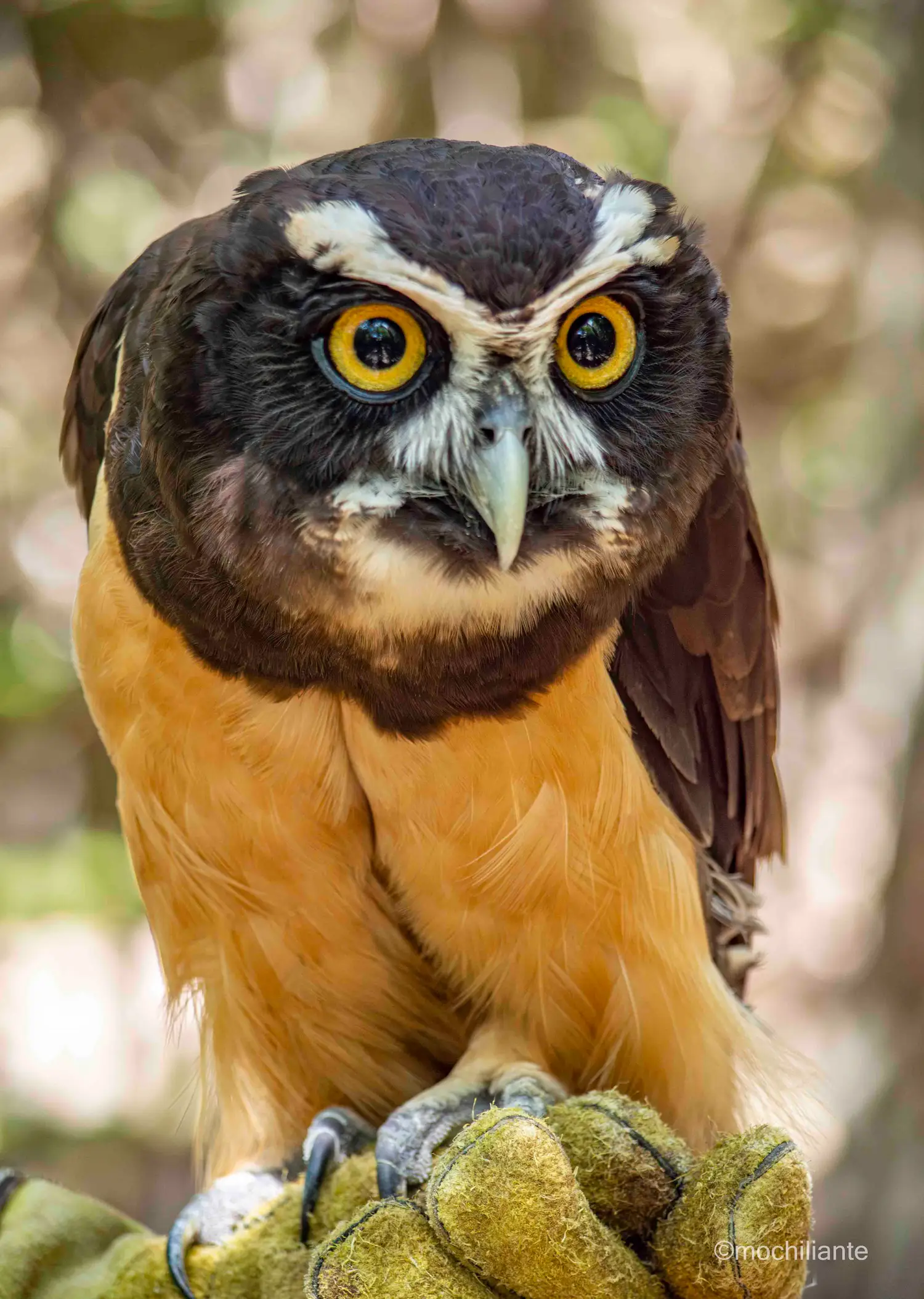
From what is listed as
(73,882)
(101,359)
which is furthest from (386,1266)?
(73,882)

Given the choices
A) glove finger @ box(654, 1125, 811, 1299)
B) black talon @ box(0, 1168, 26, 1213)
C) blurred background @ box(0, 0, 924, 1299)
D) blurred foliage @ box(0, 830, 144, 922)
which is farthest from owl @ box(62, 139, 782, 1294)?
blurred background @ box(0, 0, 924, 1299)

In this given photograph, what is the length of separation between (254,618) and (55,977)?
510 cm

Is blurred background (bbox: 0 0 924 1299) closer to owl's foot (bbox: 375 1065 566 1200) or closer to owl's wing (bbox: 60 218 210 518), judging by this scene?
owl's wing (bbox: 60 218 210 518)

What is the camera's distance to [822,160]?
7582 mm

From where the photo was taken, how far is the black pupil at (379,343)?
2025mm

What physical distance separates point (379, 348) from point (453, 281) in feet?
0.49

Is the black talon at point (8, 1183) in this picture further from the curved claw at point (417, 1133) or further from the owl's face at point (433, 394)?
the owl's face at point (433, 394)

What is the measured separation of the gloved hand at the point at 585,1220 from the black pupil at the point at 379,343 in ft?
3.86

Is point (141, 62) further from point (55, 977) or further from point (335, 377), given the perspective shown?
point (335, 377)

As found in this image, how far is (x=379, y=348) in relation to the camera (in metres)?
2.03

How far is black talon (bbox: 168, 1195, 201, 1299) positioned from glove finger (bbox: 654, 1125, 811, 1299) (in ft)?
3.16

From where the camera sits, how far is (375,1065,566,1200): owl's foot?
2.45m

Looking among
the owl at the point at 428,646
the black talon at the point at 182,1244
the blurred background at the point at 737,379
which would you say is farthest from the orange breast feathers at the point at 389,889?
the blurred background at the point at 737,379

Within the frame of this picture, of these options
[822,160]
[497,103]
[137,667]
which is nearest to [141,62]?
[497,103]
